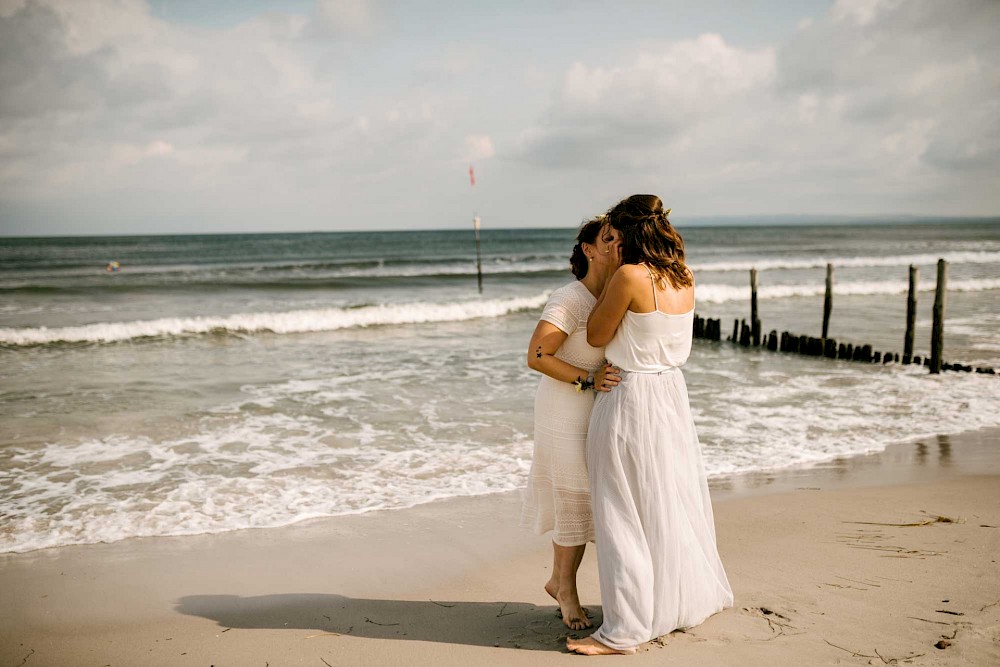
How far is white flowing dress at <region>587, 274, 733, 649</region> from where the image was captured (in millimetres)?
3352

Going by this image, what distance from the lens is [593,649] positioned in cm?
339

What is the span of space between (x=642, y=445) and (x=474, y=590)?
Answer: 177 cm

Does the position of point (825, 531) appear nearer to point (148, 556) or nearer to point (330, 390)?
point (148, 556)

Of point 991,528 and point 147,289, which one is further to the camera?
point 147,289

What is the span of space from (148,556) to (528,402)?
5.78 meters

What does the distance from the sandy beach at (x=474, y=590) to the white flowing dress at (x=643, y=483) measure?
0.26m

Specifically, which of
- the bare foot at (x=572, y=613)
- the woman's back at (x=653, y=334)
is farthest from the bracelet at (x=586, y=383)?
the bare foot at (x=572, y=613)

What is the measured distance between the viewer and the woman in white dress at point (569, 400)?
11.4 feet

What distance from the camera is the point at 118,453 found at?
7.71 meters

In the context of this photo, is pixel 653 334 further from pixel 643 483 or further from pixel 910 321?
pixel 910 321

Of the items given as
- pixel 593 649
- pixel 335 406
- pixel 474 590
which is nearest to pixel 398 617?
pixel 474 590

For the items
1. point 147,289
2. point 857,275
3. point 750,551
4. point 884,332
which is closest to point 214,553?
point 750,551

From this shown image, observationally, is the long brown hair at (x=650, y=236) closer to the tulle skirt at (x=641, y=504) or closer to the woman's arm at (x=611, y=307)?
the woman's arm at (x=611, y=307)

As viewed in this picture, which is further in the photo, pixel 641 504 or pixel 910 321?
pixel 910 321
